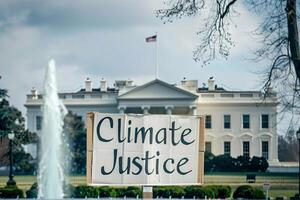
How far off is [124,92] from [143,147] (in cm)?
7757

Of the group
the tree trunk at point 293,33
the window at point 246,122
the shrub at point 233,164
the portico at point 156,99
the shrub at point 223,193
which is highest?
the portico at point 156,99

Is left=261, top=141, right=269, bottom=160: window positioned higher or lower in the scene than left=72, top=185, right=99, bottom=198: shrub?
higher

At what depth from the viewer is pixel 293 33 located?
992 cm

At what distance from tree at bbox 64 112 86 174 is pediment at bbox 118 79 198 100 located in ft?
36.5

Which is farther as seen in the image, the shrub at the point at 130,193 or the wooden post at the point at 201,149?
the shrub at the point at 130,193

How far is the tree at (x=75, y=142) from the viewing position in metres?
71.2

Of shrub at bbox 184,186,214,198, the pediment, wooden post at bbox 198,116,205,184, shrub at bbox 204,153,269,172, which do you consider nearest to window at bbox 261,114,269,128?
the pediment

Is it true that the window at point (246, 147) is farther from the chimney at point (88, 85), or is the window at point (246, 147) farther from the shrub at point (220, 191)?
the shrub at point (220, 191)

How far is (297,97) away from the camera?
36.1ft

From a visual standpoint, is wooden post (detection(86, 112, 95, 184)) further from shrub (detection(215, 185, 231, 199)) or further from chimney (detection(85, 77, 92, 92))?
chimney (detection(85, 77, 92, 92))

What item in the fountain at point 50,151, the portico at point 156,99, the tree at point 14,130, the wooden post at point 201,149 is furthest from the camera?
the portico at point 156,99

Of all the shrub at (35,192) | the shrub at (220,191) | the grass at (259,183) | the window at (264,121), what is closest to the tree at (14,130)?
the grass at (259,183)

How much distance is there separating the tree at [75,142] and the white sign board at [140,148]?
201ft

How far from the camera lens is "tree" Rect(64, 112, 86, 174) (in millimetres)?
71188
